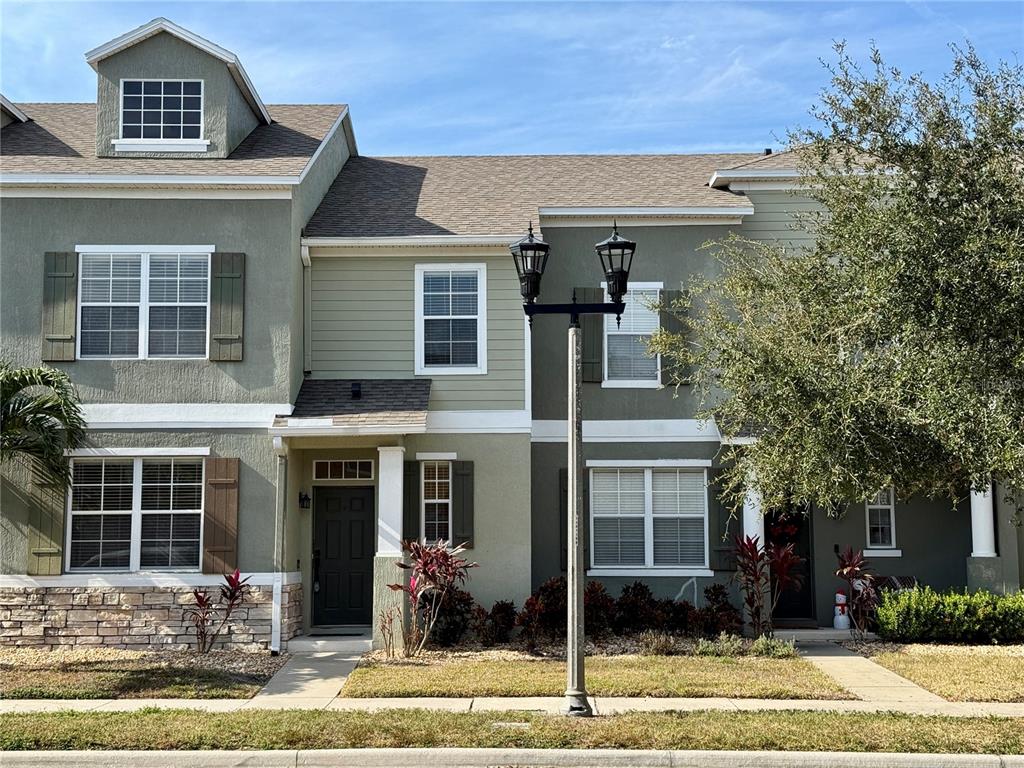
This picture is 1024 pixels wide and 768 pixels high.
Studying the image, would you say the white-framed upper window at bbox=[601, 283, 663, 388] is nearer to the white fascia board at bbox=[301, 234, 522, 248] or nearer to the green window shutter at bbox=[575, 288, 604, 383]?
the green window shutter at bbox=[575, 288, 604, 383]

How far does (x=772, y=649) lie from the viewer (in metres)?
13.7

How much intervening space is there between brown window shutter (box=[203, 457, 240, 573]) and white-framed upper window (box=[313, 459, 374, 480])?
1555 millimetres

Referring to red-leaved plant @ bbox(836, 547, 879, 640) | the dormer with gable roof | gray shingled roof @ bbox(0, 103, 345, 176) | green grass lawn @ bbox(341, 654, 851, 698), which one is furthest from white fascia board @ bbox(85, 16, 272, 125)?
red-leaved plant @ bbox(836, 547, 879, 640)

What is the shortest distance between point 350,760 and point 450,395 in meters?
7.40

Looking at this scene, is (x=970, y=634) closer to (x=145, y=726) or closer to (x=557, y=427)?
(x=557, y=427)

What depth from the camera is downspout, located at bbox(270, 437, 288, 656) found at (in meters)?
14.0

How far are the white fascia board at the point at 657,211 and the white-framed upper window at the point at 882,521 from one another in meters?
5.05

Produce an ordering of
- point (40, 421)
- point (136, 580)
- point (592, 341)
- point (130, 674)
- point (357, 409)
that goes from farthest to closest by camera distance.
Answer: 1. point (592, 341)
2. point (357, 409)
3. point (136, 580)
4. point (40, 421)
5. point (130, 674)

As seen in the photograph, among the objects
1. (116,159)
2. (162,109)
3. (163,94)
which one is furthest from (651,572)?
(163,94)

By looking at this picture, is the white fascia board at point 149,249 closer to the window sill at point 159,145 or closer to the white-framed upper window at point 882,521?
the window sill at point 159,145

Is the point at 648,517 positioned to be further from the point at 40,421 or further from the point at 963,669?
the point at 40,421

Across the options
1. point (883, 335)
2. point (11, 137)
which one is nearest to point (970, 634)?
point (883, 335)

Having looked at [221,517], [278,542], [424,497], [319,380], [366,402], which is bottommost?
[278,542]

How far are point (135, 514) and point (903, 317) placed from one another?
1016 centimetres
